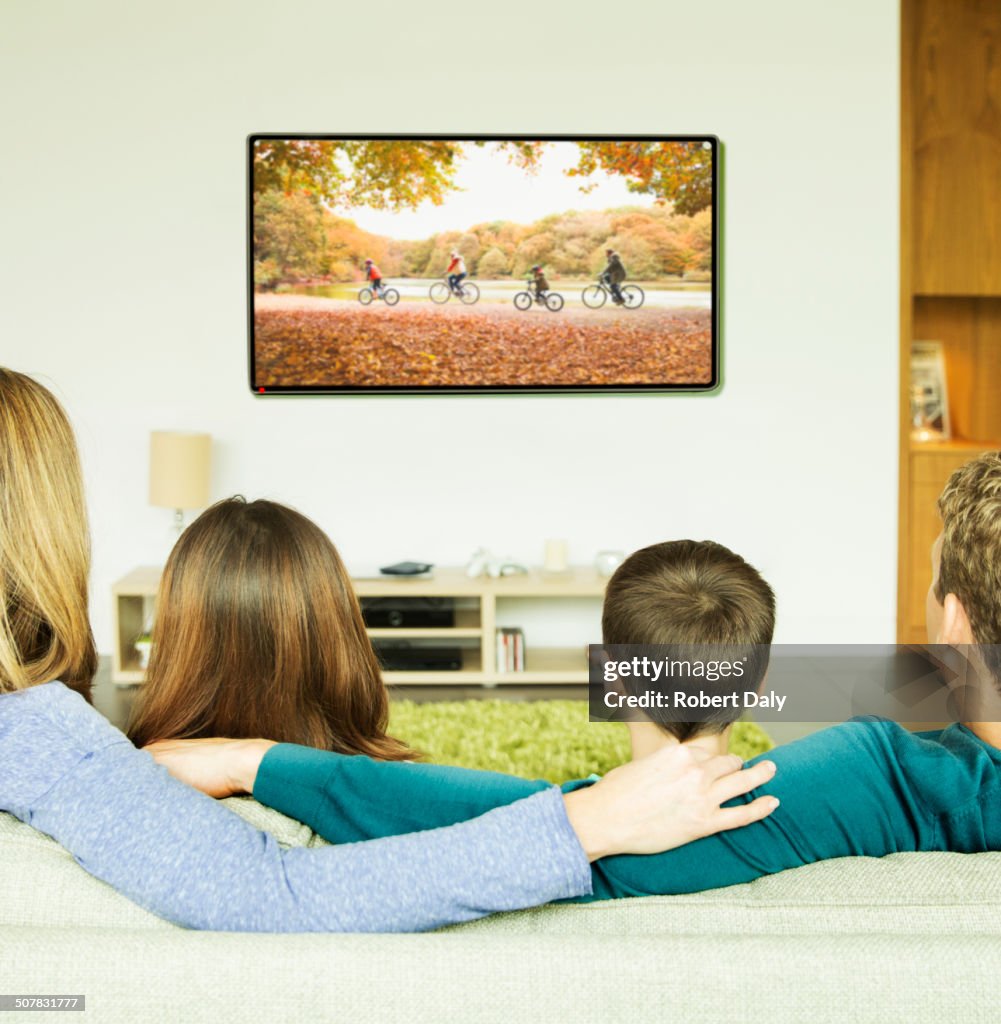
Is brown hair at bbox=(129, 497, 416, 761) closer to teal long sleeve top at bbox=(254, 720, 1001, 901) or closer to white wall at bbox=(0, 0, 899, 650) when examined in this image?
teal long sleeve top at bbox=(254, 720, 1001, 901)

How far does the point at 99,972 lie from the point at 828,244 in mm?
4357

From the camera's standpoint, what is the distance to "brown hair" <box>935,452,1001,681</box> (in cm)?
114

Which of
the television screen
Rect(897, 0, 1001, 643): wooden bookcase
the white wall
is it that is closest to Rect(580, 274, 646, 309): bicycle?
the television screen

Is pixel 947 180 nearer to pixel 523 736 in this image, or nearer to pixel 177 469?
pixel 523 736

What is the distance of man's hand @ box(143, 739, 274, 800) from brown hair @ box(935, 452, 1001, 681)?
0.71m

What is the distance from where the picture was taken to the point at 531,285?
4.57 metres

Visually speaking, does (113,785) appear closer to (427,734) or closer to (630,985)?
(630,985)

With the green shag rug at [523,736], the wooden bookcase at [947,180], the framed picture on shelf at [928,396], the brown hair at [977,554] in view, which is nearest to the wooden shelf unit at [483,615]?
the green shag rug at [523,736]

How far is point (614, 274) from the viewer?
4.59 meters

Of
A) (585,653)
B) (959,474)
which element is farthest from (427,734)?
(959,474)

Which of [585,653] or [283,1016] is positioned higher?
[283,1016]

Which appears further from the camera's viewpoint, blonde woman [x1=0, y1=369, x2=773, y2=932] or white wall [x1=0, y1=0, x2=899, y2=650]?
white wall [x1=0, y1=0, x2=899, y2=650]

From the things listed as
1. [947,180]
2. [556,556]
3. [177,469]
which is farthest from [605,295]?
[177,469]

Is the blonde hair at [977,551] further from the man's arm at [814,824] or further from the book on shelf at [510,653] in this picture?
the book on shelf at [510,653]
